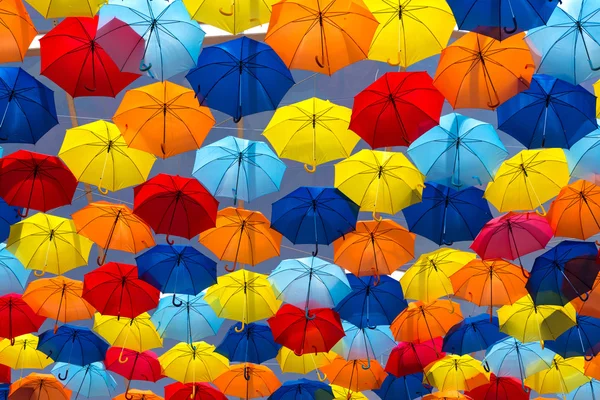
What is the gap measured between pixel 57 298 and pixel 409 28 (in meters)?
6.28

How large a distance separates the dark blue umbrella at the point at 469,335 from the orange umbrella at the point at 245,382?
2.81 m

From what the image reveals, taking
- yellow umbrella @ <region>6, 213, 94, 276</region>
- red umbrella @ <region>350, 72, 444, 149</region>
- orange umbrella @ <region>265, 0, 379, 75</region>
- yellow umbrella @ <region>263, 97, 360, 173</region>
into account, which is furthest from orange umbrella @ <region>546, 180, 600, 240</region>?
yellow umbrella @ <region>6, 213, 94, 276</region>

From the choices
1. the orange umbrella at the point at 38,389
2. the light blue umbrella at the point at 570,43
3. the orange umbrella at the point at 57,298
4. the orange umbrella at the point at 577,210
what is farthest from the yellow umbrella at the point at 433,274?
the orange umbrella at the point at 38,389

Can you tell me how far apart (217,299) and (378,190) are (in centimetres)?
312

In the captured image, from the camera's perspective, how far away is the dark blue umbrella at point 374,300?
430 inches

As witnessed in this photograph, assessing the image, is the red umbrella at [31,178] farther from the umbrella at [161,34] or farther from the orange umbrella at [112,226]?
the umbrella at [161,34]

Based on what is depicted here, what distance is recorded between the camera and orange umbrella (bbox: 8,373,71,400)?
12.7 metres

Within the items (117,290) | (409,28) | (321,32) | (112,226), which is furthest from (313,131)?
(117,290)

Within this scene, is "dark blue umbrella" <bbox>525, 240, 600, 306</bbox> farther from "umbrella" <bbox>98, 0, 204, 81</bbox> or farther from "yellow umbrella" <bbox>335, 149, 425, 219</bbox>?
"umbrella" <bbox>98, 0, 204, 81</bbox>

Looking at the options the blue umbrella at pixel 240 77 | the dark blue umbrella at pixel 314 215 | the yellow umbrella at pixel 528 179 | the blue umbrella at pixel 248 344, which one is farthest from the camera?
the blue umbrella at pixel 248 344

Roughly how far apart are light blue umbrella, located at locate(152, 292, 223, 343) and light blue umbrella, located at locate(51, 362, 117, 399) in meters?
2.09

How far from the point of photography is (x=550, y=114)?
Result: 8.53m

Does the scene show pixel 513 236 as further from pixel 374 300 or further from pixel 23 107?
pixel 23 107

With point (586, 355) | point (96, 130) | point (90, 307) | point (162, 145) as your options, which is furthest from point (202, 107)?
point (586, 355)
